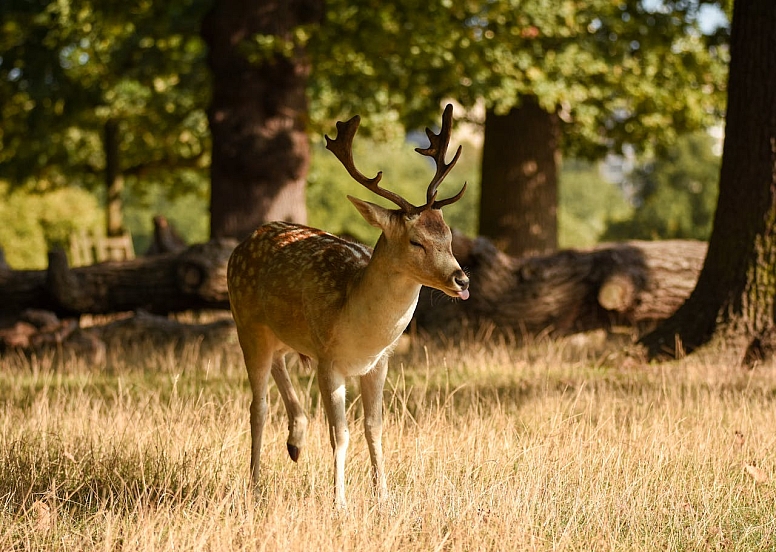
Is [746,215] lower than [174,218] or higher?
higher

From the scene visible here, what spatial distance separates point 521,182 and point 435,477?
35.1 ft

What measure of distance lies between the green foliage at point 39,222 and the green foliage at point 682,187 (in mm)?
22925

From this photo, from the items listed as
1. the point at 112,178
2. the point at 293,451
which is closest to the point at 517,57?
the point at 293,451

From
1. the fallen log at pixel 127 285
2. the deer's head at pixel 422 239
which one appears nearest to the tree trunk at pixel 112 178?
the fallen log at pixel 127 285

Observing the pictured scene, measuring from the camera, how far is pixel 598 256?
11.4m

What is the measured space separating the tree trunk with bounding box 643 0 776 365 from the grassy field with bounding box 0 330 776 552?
0.81 metres

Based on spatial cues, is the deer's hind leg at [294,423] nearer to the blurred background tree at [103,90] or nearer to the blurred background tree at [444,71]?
the blurred background tree at [444,71]

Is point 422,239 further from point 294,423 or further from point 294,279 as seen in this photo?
point 294,423

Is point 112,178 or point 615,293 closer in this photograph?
point 615,293

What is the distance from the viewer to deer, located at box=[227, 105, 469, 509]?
475 cm

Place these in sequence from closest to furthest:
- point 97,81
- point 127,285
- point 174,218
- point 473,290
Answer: point 473,290 < point 127,285 < point 97,81 < point 174,218

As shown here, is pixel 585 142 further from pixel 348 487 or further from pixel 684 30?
pixel 348 487

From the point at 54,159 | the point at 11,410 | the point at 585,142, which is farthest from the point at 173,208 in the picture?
the point at 11,410

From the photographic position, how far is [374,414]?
531 cm
